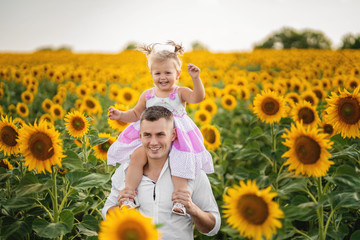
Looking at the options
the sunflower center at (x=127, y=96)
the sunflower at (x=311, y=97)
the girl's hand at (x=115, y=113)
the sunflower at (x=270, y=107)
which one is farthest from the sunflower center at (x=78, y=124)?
the sunflower at (x=311, y=97)

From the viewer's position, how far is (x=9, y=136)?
218 centimetres

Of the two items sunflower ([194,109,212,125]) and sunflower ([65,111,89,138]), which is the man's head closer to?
sunflower ([65,111,89,138])

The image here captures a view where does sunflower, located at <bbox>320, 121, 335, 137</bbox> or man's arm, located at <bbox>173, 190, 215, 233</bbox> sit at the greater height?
sunflower, located at <bbox>320, 121, 335, 137</bbox>

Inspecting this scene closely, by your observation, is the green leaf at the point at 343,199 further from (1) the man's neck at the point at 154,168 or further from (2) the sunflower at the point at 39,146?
(2) the sunflower at the point at 39,146

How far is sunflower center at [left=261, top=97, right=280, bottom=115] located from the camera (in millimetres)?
3111

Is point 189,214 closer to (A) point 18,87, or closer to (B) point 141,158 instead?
(B) point 141,158

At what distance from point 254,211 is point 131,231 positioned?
60 centimetres

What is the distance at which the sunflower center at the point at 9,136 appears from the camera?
7.16 ft

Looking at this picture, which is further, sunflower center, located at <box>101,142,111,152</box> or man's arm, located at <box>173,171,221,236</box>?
sunflower center, located at <box>101,142,111,152</box>

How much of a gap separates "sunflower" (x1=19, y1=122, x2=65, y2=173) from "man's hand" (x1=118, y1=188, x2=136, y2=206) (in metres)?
0.48

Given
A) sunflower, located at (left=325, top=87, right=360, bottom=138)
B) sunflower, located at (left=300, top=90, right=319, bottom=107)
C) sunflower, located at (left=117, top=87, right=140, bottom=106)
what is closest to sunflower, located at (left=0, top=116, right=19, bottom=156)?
sunflower, located at (left=325, top=87, right=360, bottom=138)

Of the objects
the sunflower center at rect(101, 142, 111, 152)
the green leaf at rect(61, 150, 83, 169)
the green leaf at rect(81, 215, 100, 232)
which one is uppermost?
the green leaf at rect(61, 150, 83, 169)

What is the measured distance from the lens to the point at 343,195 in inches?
68.0

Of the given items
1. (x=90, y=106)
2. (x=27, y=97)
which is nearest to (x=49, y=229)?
(x=90, y=106)
